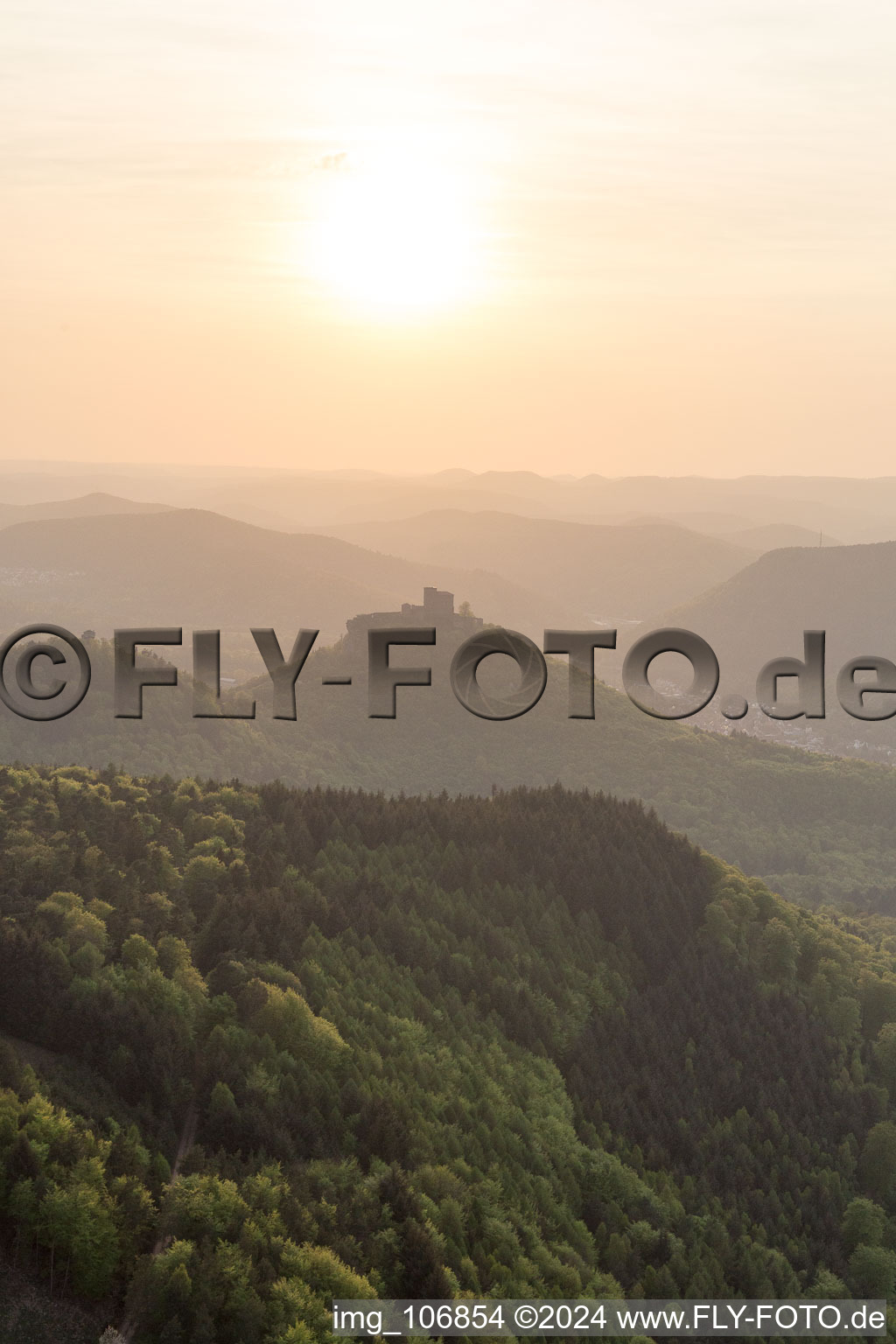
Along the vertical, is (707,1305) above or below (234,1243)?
below

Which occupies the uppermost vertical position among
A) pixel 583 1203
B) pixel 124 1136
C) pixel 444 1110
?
pixel 124 1136

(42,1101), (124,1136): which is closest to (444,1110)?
(124,1136)

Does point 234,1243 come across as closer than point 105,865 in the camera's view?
Yes

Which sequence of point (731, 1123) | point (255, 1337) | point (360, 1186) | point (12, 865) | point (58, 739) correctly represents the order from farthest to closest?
point (58, 739), point (731, 1123), point (12, 865), point (360, 1186), point (255, 1337)

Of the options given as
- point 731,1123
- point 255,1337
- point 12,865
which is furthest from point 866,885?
point 255,1337

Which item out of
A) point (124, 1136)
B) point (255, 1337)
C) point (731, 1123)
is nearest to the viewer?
point (255, 1337)

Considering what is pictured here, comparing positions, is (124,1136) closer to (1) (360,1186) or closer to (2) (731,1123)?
(1) (360,1186)

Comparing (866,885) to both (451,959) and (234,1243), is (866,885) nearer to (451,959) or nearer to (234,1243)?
(451,959)
